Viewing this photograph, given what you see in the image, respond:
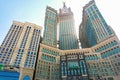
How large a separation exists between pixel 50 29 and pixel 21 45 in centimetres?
3349

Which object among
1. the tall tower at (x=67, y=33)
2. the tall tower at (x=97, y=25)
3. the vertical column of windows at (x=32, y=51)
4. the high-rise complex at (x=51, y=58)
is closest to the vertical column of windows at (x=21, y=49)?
the high-rise complex at (x=51, y=58)

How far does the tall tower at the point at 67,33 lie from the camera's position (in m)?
93.7

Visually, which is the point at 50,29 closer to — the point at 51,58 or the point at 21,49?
the point at 51,58

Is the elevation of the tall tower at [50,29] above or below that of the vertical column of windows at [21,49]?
above

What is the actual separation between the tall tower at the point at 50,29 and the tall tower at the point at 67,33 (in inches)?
551

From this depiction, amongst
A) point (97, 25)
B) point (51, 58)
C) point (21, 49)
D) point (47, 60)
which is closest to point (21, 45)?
point (21, 49)

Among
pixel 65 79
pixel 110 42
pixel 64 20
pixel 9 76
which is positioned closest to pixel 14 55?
pixel 9 76

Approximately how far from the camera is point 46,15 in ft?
303

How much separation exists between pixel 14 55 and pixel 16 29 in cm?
1896

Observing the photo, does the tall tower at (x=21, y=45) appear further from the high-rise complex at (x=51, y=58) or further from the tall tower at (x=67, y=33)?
the tall tower at (x=67, y=33)

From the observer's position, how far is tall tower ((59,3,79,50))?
9366 centimetres

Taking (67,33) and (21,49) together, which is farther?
(67,33)

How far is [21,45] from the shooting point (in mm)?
56156

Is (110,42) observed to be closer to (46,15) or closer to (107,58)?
(107,58)
